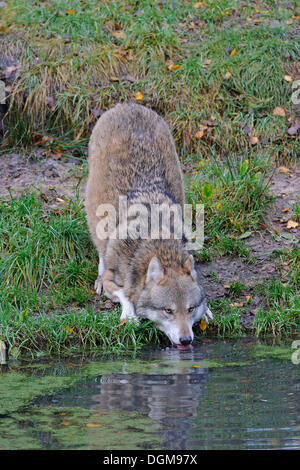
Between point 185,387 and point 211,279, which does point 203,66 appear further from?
point 185,387

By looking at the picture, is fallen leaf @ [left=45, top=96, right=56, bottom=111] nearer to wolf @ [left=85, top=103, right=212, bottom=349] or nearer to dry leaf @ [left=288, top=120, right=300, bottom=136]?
wolf @ [left=85, top=103, right=212, bottom=349]

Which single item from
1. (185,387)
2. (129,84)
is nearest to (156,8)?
(129,84)

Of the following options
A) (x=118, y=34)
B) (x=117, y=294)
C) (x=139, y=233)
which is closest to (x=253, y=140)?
(x=118, y=34)

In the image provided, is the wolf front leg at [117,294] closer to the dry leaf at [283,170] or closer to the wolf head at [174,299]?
the wolf head at [174,299]

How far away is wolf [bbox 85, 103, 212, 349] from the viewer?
Result: 7.62m

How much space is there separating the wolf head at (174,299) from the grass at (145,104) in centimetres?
35

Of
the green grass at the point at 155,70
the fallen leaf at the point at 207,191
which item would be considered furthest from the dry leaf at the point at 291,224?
the green grass at the point at 155,70

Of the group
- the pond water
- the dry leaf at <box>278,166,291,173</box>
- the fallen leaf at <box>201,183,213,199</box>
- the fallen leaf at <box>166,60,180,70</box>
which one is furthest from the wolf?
the fallen leaf at <box>166,60,180,70</box>

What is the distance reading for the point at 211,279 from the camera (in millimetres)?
8953

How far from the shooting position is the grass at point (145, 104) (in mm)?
8375

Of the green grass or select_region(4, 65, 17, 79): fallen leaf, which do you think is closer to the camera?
the green grass

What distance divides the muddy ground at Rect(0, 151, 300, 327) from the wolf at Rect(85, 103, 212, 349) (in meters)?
0.73
